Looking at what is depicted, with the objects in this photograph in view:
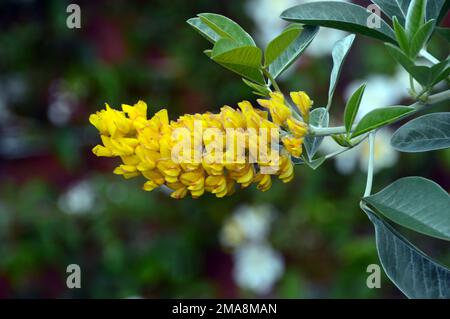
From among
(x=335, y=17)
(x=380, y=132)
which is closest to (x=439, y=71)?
(x=335, y=17)

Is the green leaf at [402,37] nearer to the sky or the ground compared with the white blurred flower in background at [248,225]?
nearer to the sky

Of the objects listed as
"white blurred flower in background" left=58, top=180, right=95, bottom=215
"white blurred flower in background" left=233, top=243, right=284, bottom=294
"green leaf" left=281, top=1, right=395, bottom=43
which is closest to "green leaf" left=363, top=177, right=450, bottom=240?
"green leaf" left=281, top=1, right=395, bottom=43

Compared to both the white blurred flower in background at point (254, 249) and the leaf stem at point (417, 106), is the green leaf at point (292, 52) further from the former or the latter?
the white blurred flower in background at point (254, 249)

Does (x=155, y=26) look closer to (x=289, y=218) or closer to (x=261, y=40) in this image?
(x=261, y=40)

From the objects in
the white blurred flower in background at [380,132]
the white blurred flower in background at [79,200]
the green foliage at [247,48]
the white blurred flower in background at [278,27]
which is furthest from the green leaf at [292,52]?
the white blurred flower in background at [79,200]

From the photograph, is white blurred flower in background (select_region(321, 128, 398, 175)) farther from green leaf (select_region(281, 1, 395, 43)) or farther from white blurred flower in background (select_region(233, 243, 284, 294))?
green leaf (select_region(281, 1, 395, 43))
